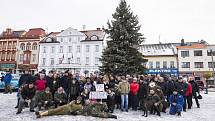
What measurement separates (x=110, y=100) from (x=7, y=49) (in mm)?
52411

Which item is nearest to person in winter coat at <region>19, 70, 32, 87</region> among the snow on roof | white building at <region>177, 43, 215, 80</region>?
the snow on roof

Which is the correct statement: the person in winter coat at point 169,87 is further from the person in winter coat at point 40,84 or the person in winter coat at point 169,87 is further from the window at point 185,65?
the window at point 185,65

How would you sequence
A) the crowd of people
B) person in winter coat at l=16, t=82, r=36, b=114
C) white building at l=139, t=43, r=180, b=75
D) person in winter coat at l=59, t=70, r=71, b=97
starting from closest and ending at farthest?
1. the crowd of people
2. person in winter coat at l=16, t=82, r=36, b=114
3. person in winter coat at l=59, t=70, r=71, b=97
4. white building at l=139, t=43, r=180, b=75

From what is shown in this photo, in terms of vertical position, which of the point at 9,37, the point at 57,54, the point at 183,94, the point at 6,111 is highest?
the point at 9,37

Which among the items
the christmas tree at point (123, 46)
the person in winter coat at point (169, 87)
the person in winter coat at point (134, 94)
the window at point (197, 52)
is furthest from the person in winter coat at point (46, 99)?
the window at point (197, 52)

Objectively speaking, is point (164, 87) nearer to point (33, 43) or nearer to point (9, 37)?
point (33, 43)

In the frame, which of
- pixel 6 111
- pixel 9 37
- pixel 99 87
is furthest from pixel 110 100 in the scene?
pixel 9 37

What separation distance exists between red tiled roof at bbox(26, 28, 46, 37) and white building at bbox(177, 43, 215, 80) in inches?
1261

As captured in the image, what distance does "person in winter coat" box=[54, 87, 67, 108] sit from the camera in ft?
38.2

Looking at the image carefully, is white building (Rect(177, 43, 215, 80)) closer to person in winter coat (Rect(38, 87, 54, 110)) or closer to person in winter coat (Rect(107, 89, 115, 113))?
person in winter coat (Rect(107, 89, 115, 113))

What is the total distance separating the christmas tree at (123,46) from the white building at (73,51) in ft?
90.7

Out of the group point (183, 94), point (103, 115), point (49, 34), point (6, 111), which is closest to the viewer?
point (103, 115)

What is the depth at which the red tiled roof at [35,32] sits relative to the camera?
5608 centimetres

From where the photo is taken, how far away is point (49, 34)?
57.3 m
